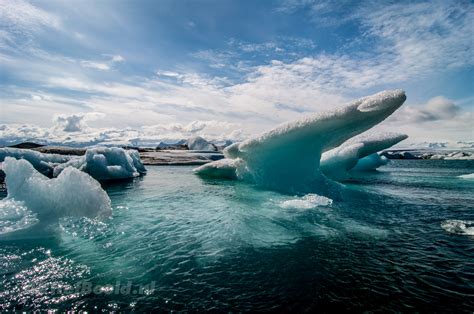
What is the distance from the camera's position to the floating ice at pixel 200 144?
65.4 meters

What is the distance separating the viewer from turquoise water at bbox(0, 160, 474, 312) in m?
3.79

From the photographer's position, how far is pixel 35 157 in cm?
2047

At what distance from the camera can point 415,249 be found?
18.7 ft

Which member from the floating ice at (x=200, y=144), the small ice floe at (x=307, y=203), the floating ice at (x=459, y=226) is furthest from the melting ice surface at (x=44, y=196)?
the floating ice at (x=200, y=144)

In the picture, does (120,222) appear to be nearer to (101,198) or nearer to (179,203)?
(101,198)

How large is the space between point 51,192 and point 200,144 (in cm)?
6036

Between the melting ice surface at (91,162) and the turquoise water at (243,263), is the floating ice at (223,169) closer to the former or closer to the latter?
the melting ice surface at (91,162)

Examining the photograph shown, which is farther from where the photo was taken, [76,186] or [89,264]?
[76,186]

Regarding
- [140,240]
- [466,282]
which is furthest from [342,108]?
[140,240]

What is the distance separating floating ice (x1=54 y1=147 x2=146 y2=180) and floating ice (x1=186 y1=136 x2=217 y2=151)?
41.3m

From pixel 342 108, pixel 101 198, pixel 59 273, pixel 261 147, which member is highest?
pixel 342 108

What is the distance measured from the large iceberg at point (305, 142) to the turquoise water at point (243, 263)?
397 cm

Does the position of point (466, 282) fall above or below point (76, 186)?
A: below

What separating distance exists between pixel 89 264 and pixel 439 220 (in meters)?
9.60
